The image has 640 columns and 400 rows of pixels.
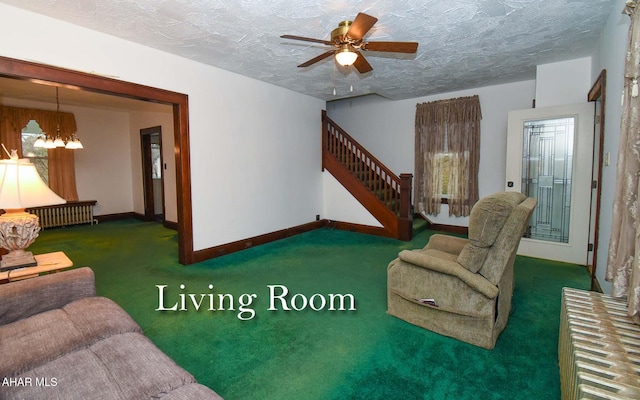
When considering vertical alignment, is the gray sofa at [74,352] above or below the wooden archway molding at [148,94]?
below

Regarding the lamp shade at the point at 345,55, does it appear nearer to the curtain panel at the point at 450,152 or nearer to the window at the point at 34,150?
the curtain panel at the point at 450,152

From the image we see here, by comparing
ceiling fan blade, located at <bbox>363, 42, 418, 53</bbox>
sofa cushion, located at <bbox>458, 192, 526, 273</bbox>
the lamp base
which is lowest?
the lamp base

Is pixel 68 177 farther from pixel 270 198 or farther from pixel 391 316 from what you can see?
pixel 391 316

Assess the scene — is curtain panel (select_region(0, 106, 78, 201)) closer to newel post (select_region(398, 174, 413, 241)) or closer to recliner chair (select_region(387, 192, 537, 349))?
newel post (select_region(398, 174, 413, 241))

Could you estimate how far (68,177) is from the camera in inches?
273

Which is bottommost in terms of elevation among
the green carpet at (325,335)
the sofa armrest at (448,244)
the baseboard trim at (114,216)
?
the green carpet at (325,335)

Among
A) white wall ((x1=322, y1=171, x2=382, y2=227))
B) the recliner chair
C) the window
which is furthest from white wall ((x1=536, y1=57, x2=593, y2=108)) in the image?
the window

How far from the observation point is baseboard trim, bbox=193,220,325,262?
443 cm

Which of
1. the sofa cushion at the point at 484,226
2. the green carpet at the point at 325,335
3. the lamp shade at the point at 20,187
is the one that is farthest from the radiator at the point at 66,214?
the sofa cushion at the point at 484,226

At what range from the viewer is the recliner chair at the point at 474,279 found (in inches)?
84.7

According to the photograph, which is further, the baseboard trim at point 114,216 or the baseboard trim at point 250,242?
the baseboard trim at point 114,216

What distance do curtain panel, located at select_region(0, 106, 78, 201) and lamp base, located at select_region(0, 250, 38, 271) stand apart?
5714mm

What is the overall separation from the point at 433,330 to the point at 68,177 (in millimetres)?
8022

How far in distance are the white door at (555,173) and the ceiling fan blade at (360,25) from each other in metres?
3.12
